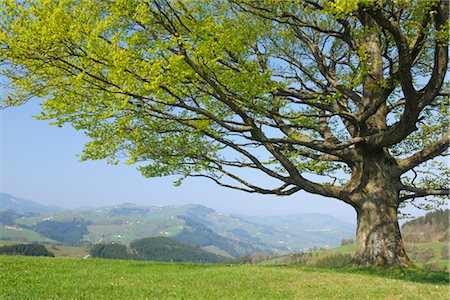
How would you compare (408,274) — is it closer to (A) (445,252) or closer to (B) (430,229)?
(A) (445,252)

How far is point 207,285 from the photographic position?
12867 mm

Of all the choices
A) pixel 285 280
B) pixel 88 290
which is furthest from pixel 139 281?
pixel 285 280

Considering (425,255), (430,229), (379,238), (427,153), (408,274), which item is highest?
(430,229)

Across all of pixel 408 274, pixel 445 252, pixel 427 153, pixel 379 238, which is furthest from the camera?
pixel 445 252

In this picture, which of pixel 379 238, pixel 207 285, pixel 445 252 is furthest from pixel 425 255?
pixel 207 285

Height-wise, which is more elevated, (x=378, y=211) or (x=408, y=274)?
(x=378, y=211)

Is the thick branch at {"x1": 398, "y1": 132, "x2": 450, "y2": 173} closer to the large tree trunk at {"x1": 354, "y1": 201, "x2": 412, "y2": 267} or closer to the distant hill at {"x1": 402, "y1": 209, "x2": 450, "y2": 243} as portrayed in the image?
the large tree trunk at {"x1": 354, "y1": 201, "x2": 412, "y2": 267}

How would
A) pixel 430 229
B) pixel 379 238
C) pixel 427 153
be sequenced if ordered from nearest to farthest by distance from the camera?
pixel 379 238, pixel 427 153, pixel 430 229

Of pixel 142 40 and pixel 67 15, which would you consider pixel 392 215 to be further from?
pixel 67 15

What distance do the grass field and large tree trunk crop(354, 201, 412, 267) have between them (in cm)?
138

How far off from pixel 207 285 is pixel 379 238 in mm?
9729

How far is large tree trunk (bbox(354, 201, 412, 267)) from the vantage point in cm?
Result: 1816

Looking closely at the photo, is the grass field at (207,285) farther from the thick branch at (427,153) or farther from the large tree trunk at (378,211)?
the thick branch at (427,153)

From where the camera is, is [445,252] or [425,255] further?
[425,255]
